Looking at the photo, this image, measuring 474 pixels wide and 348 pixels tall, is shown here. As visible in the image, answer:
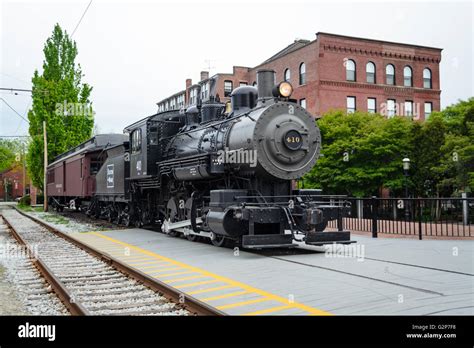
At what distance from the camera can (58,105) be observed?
3778 centimetres

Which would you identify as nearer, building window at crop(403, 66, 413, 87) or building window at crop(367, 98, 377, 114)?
building window at crop(367, 98, 377, 114)

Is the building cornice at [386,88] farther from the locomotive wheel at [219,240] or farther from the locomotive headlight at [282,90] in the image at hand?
the locomotive wheel at [219,240]

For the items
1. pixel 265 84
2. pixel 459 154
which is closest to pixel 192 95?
pixel 459 154

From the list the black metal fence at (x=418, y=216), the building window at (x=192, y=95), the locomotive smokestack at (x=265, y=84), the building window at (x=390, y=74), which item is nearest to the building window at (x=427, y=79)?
the building window at (x=390, y=74)

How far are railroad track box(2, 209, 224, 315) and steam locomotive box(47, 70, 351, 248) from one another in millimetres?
2679

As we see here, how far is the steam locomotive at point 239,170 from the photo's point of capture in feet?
34.1

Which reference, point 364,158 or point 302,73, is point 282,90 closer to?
point 364,158

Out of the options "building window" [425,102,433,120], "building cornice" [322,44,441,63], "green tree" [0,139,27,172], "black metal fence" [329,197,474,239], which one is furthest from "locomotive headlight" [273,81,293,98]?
"green tree" [0,139,27,172]

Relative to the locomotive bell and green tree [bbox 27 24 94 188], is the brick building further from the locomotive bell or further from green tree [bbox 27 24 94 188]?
the locomotive bell

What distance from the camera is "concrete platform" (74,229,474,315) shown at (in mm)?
5758

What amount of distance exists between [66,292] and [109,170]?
559 inches

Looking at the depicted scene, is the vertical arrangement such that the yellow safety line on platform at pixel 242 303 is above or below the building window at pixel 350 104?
below

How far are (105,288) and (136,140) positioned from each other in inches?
388
